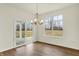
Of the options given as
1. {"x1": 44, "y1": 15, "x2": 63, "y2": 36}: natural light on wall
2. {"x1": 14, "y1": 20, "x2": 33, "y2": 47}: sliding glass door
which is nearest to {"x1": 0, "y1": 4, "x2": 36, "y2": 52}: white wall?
{"x1": 14, "y1": 20, "x2": 33, "y2": 47}: sliding glass door

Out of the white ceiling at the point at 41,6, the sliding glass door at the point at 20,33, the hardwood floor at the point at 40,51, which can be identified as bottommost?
the hardwood floor at the point at 40,51

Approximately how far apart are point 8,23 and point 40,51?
95 cm

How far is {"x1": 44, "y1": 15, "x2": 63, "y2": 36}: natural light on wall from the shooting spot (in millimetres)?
2027

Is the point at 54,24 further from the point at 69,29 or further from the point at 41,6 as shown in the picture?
the point at 41,6

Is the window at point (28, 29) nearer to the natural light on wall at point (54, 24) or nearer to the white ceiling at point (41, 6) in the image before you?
the white ceiling at point (41, 6)

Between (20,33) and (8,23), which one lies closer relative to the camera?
(8,23)

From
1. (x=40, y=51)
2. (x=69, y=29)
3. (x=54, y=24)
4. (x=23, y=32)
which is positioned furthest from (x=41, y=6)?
(x=40, y=51)

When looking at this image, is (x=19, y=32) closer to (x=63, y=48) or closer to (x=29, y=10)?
(x=29, y=10)

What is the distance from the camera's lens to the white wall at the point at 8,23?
1.84 metres

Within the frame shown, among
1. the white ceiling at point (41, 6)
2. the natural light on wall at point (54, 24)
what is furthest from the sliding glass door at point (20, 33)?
the natural light on wall at point (54, 24)

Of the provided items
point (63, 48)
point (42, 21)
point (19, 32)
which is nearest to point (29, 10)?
point (42, 21)

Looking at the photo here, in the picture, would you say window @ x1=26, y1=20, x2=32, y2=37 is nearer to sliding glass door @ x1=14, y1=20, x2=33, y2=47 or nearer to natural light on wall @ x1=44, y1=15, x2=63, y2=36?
sliding glass door @ x1=14, y1=20, x2=33, y2=47

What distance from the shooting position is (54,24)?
6.71 feet

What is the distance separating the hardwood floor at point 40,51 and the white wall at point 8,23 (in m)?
0.16
